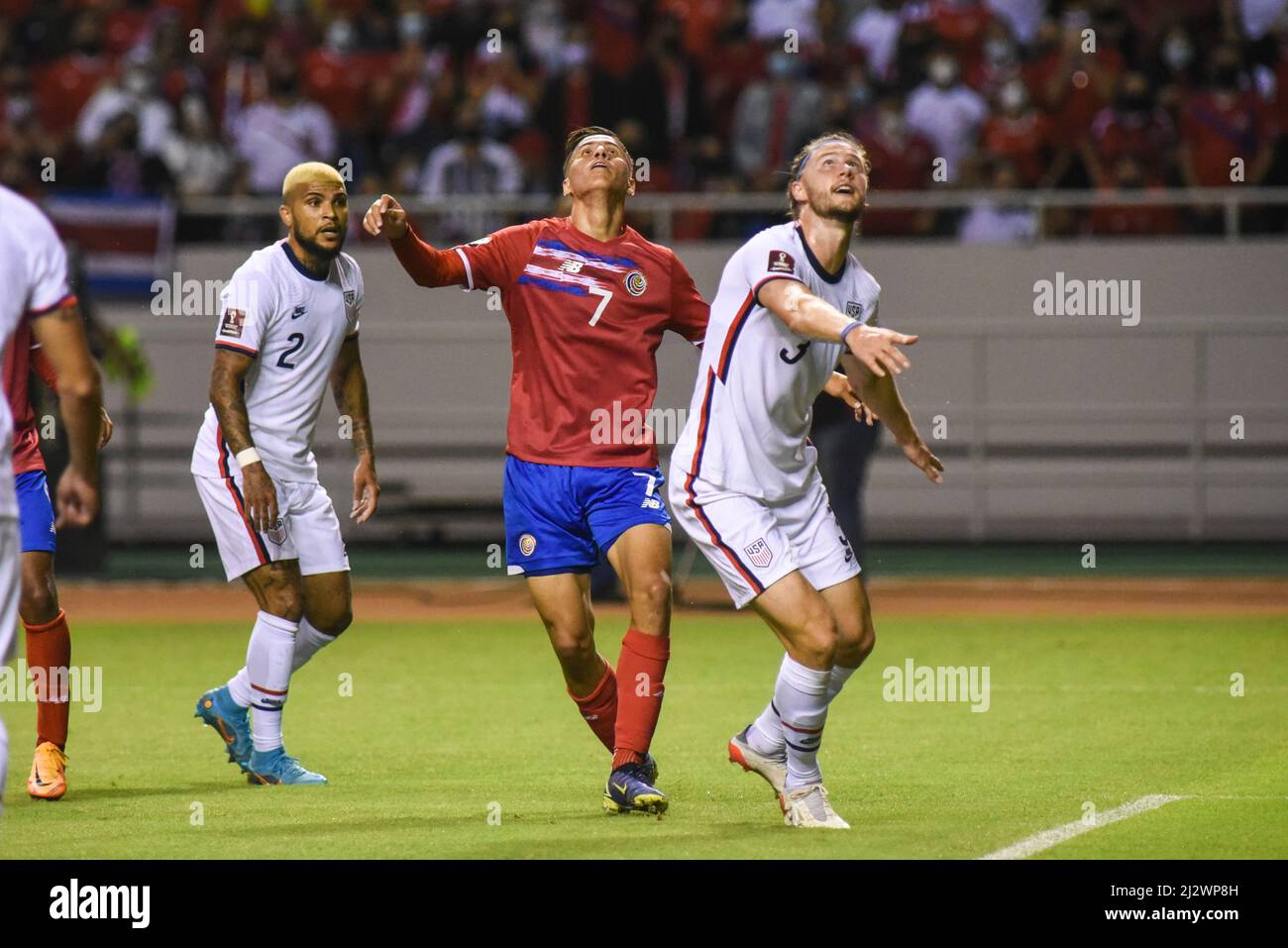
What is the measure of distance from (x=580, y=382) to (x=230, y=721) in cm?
221

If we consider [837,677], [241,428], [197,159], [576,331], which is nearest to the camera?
[837,677]

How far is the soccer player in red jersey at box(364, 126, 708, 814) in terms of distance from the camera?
7883 mm

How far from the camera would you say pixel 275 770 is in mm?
8430

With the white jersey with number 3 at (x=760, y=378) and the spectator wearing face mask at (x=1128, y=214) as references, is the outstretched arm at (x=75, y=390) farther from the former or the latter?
the spectator wearing face mask at (x=1128, y=214)

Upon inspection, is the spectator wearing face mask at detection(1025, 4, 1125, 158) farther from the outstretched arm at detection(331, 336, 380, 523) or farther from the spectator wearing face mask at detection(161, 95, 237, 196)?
→ the outstretched arm at detection(331, 336, 380, 523)

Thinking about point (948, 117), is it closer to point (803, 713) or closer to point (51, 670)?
point (51, 670)

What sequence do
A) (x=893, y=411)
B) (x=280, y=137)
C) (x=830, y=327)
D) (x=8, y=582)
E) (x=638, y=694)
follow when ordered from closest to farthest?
(x=8, y=582) < (x=830, y=327) < (x=893, y=411) < (x=638, y=694) < (x=280, y=137)

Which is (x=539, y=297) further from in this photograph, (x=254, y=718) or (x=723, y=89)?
(x=723, y=89)

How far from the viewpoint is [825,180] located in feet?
23.4

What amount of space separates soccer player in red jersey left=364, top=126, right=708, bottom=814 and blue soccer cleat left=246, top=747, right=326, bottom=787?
129cm

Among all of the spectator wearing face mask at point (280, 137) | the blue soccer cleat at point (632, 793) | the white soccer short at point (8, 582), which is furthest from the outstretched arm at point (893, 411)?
the spectator wearing face mask at point (280, 137)

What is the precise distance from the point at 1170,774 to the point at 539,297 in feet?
11.2

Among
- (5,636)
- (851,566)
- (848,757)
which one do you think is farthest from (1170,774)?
(5,636)

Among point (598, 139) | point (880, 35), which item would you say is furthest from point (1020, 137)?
point (598, 139)
